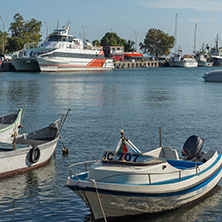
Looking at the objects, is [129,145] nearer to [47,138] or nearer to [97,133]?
[47,138]

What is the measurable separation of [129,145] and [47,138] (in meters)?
10.2

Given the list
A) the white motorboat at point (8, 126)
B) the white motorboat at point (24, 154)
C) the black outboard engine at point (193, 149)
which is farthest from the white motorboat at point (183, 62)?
the black outboard engine at point (193, 149)

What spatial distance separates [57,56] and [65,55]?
2959 mm

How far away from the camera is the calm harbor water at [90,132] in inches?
632

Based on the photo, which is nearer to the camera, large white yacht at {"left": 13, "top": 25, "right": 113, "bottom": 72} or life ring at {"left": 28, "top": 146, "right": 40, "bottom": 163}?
life ring at {"left": 28, "top": 146, "right": 40, "bottom": 163}

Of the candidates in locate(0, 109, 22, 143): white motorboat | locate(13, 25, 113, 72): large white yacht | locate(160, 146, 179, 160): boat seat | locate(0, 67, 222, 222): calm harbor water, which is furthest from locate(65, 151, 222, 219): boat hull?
locate(13, 25, 113, 72): large white yacht

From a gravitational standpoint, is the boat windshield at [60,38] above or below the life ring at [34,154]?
above

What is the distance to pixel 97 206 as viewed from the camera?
560 inches

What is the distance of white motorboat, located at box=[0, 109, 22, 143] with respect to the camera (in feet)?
82.0

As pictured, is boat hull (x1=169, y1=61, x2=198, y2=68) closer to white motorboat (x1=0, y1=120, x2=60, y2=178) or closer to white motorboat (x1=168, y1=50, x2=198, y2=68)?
white motorboat (x1=168, y1=50, x2=198, y2=68)

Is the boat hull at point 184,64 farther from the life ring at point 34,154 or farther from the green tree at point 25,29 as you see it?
the life ring at point 34,154

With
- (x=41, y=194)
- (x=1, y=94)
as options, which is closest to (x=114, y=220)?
(x=41, y=194)

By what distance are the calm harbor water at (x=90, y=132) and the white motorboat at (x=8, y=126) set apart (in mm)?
2846

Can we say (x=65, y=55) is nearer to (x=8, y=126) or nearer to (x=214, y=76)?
(x=214, y=76)
